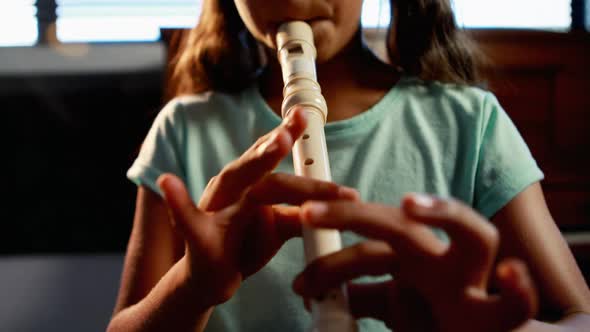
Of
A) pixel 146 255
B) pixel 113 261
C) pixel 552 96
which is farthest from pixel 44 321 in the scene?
pixel 552 96

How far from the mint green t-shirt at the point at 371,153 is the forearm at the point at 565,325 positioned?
14 centimetres

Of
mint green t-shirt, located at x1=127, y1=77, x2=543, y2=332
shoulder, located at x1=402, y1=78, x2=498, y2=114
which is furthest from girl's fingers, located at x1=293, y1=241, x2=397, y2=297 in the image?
shoulder, located at x1=402, y1=78, x2=498, y2=114

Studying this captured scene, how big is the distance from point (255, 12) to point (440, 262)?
367 millimetres

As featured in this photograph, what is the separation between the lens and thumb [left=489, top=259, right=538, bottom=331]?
28cm

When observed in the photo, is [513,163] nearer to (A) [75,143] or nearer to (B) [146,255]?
(B) [146,255]

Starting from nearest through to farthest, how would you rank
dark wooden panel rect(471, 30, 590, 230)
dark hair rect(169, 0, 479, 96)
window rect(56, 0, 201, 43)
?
dark hair rect(169, 0, 479, 96) → dark wooden panel rect(471, 30, 590, 230) → window rect(56, 0, 201, 43)

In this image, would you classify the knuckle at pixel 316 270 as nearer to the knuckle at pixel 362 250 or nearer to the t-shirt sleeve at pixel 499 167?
the knuckle at pixel 362 250

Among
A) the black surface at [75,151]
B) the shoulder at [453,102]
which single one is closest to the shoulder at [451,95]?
the shoulder at [453,102]

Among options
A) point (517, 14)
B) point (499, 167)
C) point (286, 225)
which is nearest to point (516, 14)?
point (517, 14)

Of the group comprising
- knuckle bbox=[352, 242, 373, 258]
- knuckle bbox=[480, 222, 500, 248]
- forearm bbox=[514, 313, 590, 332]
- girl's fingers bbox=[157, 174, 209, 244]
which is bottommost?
forearm bbox=[514, 313, 590, 332]

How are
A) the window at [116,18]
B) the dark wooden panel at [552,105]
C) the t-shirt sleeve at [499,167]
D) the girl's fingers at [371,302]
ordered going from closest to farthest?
the girl's fingers at [371,302] → the t-shirt sleeve at [499,167] → the dark wooden panel at [552,105] → the window at [116,18]

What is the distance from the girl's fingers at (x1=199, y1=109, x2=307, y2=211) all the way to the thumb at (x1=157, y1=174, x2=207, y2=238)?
4 centimetres

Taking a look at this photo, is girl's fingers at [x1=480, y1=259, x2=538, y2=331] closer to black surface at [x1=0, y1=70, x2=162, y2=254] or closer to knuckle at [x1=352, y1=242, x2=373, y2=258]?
knuckle at [x1=352, y1=242, x2=373, y2=258]

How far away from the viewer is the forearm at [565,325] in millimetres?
425
